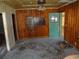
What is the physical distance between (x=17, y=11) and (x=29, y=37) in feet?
6.90

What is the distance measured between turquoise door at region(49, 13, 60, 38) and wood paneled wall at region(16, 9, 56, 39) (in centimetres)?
35

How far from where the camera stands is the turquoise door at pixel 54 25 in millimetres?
7309

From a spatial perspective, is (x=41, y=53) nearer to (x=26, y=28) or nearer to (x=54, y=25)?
(x=54, y=25)

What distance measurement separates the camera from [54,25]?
736cm

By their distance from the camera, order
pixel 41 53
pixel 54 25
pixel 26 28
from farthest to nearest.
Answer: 1. pixel 26 28
2. pixel 54 25
3. pixel 41 53

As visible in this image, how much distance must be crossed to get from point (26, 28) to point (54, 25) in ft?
6.84

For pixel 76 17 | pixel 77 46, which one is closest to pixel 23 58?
pixel 77 46

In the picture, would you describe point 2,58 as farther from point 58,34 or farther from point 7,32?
point 58,34

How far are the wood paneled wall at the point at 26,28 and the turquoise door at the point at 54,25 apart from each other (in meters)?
0.35

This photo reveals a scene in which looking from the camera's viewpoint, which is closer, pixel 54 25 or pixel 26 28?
pixel 54 25

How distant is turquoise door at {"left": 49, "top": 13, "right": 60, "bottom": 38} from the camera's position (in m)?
7.31

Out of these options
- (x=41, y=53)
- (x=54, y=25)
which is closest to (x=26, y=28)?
(x=54, y=25)

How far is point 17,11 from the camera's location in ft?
24.4

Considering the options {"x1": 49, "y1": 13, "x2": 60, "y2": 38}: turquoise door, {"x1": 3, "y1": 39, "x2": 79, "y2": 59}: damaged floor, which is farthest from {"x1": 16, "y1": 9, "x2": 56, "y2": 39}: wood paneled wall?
{"x1": 3, "y1": 39, "x2": 79, "y2": 59}: damaged floor
